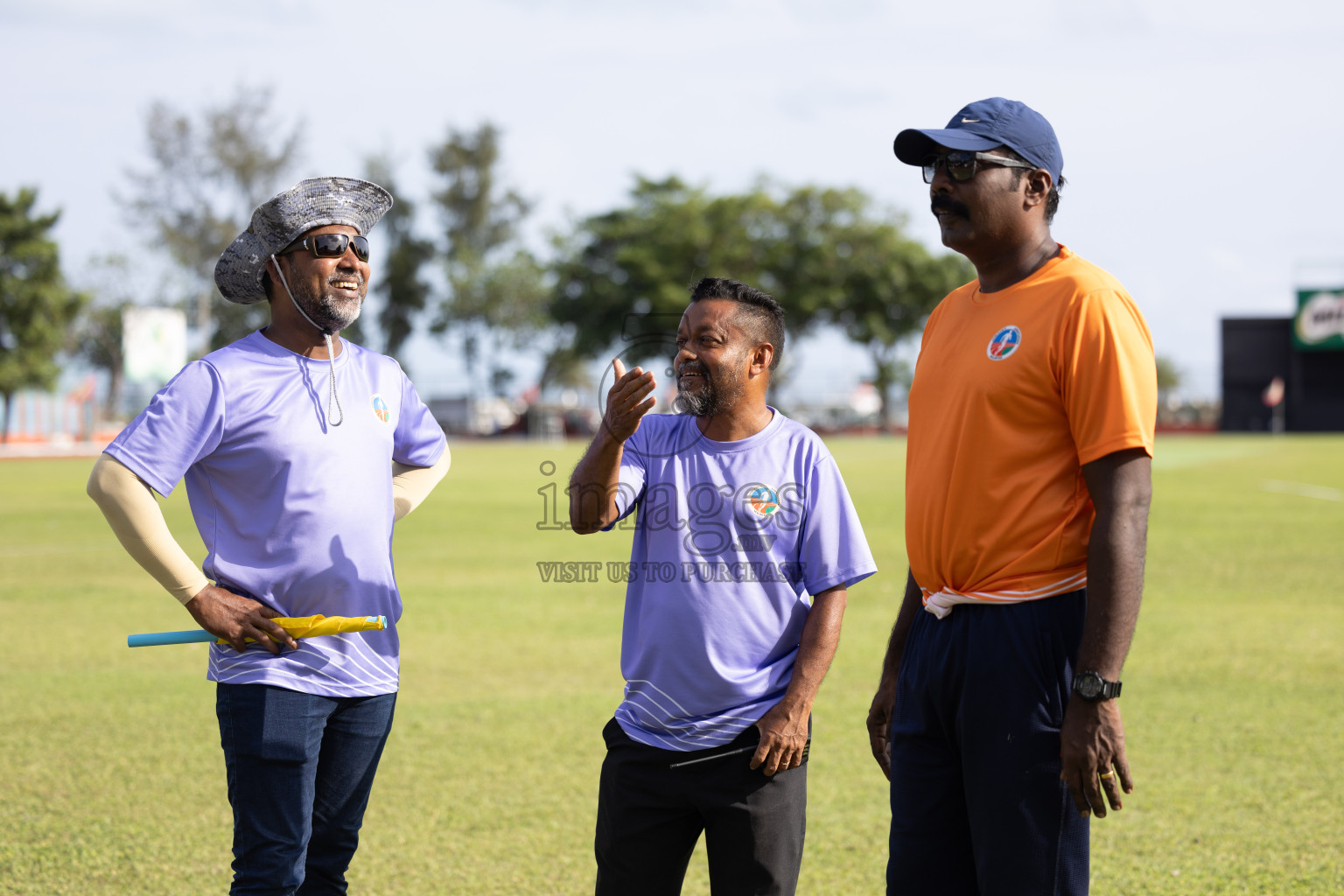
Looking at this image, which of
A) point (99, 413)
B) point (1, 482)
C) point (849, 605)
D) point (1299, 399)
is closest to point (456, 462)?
point (1, 482)

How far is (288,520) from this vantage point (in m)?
3.00

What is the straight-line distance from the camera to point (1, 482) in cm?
2623

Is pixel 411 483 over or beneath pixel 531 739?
over

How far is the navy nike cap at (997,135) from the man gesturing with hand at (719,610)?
1.89 feet

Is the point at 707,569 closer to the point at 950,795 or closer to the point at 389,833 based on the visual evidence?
the point at 950,795

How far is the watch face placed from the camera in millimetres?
2500

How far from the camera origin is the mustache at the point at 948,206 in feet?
9.11

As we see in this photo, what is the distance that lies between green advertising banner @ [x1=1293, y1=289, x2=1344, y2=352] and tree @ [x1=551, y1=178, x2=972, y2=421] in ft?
58.5

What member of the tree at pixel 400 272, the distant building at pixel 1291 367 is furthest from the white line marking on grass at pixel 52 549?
the distant building at pixel 1291 367

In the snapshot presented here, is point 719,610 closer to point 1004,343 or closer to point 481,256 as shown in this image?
point 1004,343

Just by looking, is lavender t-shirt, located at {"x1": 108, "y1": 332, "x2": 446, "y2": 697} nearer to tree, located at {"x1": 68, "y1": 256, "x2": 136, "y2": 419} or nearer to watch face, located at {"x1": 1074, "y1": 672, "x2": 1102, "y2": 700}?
watch face, located at {"x1": 1074, "y1": 672, "x2": 1102, "y2": 700}

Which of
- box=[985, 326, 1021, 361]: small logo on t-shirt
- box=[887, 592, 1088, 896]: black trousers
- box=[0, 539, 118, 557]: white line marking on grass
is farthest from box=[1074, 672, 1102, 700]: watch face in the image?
box=[0, 539, 118, 557]: white line marking on grass

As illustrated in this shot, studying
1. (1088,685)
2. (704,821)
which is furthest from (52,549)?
(1088,685)

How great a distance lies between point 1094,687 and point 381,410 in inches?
75.2
